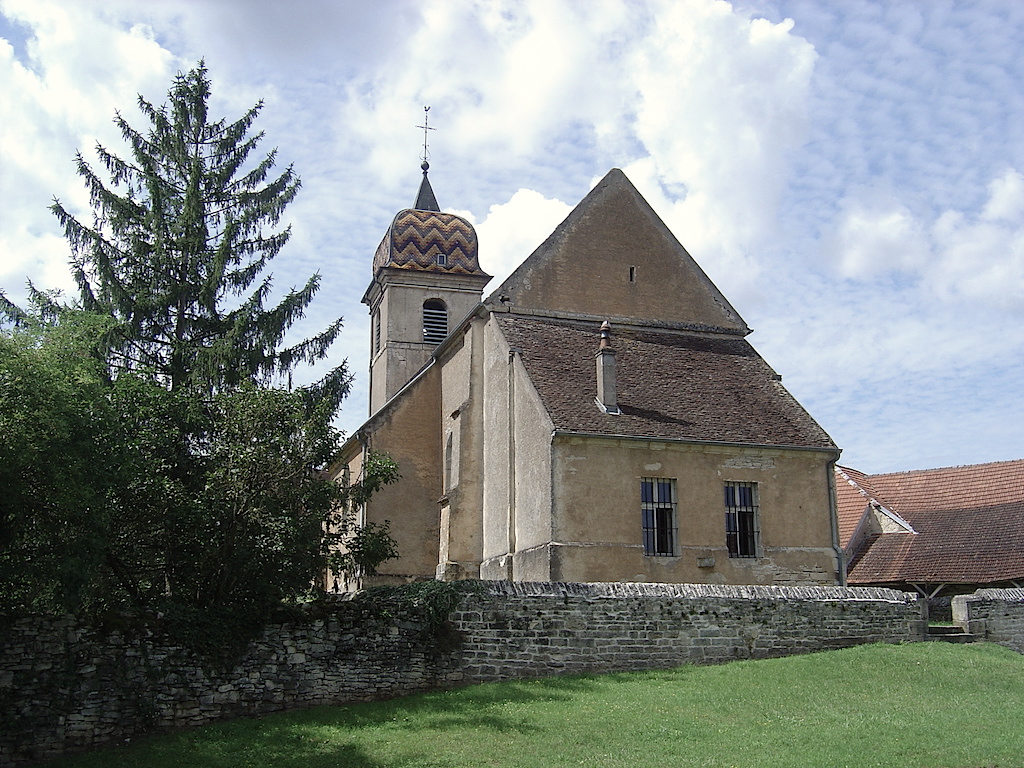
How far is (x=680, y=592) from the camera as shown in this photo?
17.5 m

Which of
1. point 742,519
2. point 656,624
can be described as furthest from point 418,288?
point 656,624

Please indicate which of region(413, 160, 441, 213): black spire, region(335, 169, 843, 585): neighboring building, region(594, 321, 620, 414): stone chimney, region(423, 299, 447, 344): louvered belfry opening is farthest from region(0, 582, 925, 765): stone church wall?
region(413, 160, 441, 213): black spire

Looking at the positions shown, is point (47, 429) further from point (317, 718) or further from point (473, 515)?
point (473, 515)

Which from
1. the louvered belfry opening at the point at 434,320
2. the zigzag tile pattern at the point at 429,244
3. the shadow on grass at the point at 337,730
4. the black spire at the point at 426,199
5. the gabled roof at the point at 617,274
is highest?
the black spire at the point at 426,199

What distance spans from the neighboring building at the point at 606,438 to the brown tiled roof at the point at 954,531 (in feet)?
19.6

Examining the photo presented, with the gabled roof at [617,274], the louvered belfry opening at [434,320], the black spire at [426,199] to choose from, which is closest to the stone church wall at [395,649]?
the gabled roof at [617,274]

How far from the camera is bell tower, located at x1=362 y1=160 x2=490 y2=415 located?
38.9m

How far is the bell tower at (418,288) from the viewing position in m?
38.9

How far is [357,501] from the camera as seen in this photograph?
58.4 feet

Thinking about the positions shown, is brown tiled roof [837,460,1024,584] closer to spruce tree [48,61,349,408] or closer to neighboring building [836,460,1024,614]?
neighboring building [836,460,1024,614]

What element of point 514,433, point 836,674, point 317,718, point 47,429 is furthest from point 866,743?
point 514,433

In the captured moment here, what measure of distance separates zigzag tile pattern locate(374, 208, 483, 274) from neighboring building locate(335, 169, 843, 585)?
38.7ft

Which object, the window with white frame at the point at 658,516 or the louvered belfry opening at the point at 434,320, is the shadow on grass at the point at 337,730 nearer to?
the window with white frame at the point at 658,516

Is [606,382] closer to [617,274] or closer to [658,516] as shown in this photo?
[658,516]
